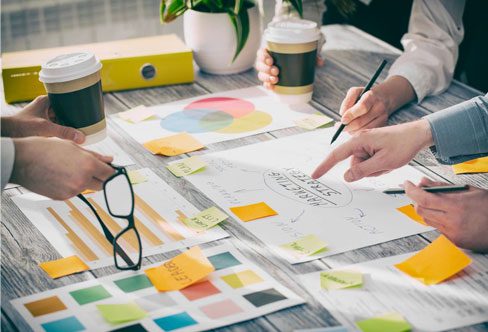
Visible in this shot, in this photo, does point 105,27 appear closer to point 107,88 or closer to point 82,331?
point 107,88

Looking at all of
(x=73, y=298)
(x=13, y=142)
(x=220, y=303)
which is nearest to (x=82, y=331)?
(x=73, y=298)

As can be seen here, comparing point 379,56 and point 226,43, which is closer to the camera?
point 226,43

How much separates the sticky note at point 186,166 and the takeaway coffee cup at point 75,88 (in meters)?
0.18

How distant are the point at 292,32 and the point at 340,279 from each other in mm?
688

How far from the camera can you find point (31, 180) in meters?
1.03

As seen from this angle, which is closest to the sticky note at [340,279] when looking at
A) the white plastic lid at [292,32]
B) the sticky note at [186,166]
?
the sticky note at [186,166]

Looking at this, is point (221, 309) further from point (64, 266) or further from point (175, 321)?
point (64, 266)

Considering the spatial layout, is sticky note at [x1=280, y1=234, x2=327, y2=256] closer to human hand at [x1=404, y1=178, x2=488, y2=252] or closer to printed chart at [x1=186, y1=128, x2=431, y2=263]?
printed chart at [x1=186, y1=128, x2=431, y2=263]

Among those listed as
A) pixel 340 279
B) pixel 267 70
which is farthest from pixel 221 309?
pixel 267 70

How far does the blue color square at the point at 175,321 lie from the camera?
0.94 metres

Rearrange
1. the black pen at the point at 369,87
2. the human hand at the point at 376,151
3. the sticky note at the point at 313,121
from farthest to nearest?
the sticky note at the point at 313,121, the black pen at the point at 369,87, the human hand at the point at 376,151

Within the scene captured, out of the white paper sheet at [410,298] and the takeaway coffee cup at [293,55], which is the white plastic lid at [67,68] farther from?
the white paper sheet at [410,298]

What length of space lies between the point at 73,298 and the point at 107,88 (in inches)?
32.1

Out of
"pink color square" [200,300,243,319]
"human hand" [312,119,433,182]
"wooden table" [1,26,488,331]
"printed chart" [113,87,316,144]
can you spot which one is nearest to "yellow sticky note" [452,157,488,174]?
"wooden table" [1,26,488,331]
